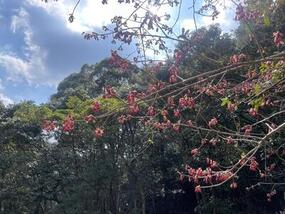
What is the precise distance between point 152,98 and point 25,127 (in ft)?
45.6

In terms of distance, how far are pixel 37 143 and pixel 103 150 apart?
297cm

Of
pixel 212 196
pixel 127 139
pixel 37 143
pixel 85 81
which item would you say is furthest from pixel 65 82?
pixel 212 196

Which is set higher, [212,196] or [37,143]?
[37,143]

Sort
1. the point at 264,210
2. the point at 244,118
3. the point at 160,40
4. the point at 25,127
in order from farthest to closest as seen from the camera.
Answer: the point at 25,127 < the point at 264,210 < the point at 244,118 < the point at 160,40

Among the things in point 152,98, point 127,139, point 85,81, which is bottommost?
point 152,98

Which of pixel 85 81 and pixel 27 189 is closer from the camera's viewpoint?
pixel 27 189

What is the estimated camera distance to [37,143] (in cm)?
1667

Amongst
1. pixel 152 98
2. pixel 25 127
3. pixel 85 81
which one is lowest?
pixel 152 98

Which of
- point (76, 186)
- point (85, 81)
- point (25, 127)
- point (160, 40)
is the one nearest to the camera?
point (160, 40)

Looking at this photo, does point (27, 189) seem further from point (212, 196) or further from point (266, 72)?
point (266, 72)

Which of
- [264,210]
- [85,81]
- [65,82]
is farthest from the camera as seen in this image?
[65,82]

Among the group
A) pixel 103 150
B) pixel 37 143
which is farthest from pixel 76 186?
pixel 37 143

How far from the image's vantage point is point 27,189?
14.7 m

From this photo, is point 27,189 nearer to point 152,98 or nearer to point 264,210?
point 264,210
